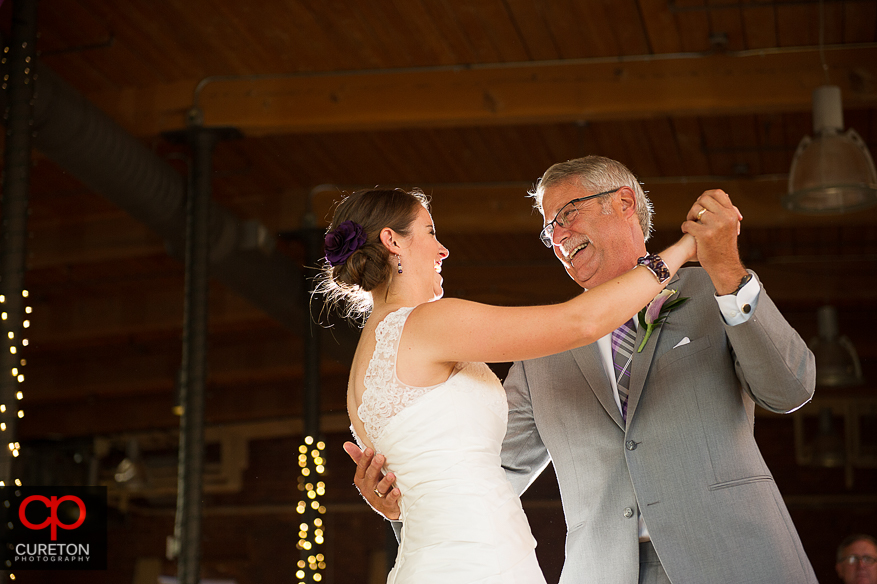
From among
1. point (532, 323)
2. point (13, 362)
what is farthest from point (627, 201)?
point (13, 362)

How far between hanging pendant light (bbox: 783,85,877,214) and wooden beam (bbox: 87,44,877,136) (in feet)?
2.20

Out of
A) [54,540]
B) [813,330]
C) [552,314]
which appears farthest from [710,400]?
[813,330]

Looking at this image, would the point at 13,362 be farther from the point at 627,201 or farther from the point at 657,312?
the point at 657,312

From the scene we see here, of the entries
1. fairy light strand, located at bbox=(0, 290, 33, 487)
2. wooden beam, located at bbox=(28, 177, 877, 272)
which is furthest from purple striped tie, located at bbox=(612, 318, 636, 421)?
wooden beam, located at bbox=(28, 177, 877, 272)

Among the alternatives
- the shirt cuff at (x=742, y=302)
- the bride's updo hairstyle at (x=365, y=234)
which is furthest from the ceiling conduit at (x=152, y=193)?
Answer: the shirt cuff at (x=742, y=302)

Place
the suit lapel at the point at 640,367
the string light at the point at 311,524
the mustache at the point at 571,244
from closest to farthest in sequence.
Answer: the suit lapel at the point at 640,367 → the mustache at the point at 571,244 → the string light at the point at 311,524

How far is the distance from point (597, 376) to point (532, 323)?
1.29 ft

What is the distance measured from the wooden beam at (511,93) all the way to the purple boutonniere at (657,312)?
124 inches

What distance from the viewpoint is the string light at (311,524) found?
652 centimetres

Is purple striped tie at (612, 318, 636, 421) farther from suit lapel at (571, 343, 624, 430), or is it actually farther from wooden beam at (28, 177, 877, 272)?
wooden beam at (28, 177, 877, 272)

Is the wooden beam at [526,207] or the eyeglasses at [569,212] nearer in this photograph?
the eyeglasses at [569,212]

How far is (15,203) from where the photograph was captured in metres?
4.04

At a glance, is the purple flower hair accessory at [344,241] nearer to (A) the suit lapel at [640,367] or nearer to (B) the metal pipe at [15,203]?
(A) the suit lapel at [640,367]

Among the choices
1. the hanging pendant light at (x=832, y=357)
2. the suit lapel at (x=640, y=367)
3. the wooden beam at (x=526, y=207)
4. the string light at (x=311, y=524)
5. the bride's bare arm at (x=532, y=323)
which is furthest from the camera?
the string light at (x=311, y=524)
